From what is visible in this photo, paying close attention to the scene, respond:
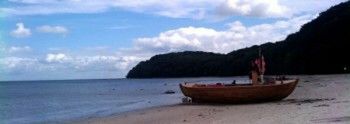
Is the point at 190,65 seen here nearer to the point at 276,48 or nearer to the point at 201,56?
the point at 201,56

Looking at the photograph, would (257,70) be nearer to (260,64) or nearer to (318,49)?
(260,64)

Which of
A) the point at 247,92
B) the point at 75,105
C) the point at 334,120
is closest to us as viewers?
the point at 334,120

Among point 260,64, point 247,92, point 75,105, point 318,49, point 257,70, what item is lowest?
point 75,105

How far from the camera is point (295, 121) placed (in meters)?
15.0

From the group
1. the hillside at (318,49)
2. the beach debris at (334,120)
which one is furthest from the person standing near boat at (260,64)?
the hillside at (318,49)

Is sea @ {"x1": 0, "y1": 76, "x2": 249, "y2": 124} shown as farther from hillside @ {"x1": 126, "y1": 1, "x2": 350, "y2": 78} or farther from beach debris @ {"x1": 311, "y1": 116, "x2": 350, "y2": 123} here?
hillside @ {"x1": 126, "y1": 1, "x2": 350, "y2": 78}

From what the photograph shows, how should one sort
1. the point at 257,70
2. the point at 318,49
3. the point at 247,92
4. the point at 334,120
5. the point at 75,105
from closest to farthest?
the point at 334,120 → the point at 247,92 → the point at 257,70 → the point at 75,105 → the point at 318,49

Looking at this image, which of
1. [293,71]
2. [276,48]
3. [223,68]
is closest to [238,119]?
[293,71]

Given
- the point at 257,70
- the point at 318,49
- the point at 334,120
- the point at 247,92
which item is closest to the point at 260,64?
the point at 257,70

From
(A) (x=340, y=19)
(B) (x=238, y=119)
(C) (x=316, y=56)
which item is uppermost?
(A) (x=340, y=19)

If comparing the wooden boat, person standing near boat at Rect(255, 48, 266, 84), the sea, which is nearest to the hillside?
the sea

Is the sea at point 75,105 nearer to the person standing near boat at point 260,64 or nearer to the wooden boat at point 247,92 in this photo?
the wooden boat at point 247,92

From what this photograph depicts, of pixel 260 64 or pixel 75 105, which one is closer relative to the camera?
pixel 260 64

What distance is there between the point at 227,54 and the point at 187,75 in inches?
895
